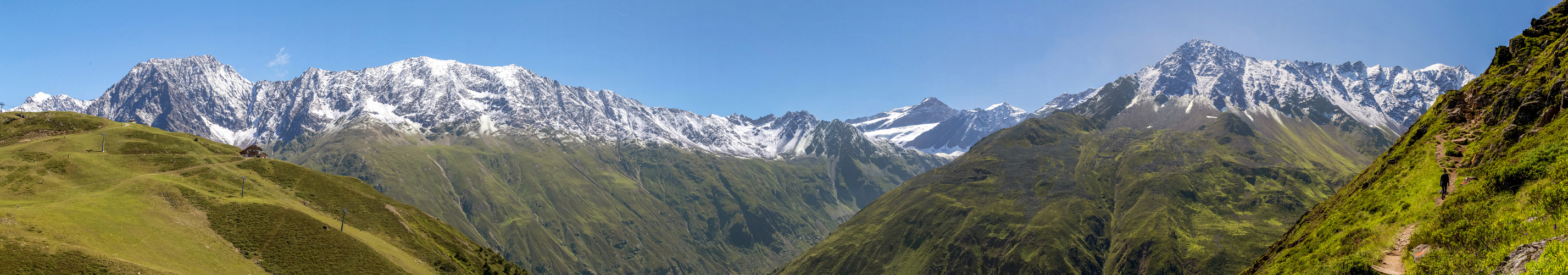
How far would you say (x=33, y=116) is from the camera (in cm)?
18788

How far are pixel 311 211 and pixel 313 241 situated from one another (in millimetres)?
27750

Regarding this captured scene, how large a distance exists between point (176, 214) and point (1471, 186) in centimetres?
19022

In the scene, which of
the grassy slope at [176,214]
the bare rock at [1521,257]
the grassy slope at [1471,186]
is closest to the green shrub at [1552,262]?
the grassy slope at [1471,186]

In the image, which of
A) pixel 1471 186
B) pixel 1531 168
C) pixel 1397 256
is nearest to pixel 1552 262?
pixel 1397 256

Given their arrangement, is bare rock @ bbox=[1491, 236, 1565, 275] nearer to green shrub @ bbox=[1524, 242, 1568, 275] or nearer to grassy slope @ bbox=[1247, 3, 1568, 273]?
green shrub @ bbox=[1524, 242, 1568, 275]

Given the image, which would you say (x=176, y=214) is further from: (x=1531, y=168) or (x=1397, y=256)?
(x=1531, y=168)

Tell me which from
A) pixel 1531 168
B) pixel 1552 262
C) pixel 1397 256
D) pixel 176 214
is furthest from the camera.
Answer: pixel 176 214

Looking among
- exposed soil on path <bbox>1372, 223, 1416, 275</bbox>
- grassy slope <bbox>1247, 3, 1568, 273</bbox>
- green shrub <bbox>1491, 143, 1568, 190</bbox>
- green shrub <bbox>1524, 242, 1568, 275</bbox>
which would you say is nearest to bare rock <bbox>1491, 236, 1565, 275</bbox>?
green shrub <bbox>1524, 242, 1568, 275</bbox>

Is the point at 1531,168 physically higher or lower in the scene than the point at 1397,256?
higher

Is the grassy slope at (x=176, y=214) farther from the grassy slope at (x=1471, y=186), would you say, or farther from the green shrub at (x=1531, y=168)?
the green shrub at (x=1531, y=168)

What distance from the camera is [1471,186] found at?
200 ft

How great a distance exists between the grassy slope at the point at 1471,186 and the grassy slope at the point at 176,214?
150254 mm

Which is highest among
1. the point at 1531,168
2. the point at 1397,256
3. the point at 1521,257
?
the point at 1531,168

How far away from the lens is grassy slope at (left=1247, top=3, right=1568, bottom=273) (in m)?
48.1
